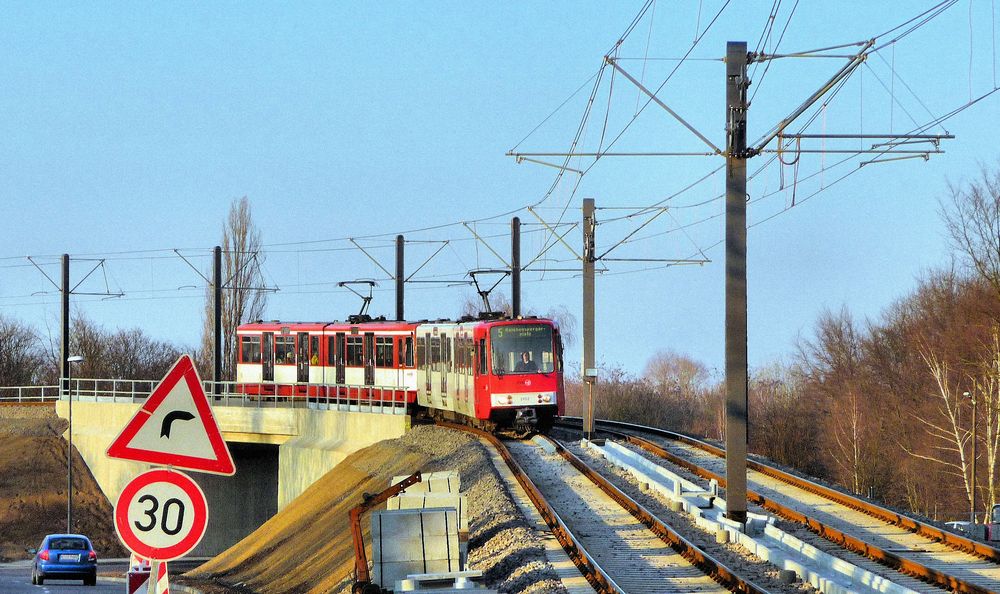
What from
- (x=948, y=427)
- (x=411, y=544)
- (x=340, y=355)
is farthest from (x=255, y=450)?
(x=411, y=544)

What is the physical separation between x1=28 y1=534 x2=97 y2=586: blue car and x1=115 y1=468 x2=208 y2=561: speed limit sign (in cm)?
2871

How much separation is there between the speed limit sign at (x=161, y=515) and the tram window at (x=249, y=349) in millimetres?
42710

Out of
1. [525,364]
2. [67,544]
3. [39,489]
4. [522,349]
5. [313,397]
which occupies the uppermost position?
[522,349]

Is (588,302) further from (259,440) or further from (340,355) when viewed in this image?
(259,440)

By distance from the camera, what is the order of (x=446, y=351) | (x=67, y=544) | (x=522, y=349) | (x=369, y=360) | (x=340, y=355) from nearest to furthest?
(x=522, y=349) < (x=67, y=544) < (x=446, y=351) < (x=369, y=360) < (x=340, y=355)

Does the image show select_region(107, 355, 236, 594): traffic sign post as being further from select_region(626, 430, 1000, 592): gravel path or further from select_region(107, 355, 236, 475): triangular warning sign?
select_region(626, 430, 1000, 592): gravel path

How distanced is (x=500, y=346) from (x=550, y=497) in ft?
36.4

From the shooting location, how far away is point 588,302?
33406mm

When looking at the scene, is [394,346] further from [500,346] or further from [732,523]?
[732,523]

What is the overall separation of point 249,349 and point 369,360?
7937mm

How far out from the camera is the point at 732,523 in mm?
19156

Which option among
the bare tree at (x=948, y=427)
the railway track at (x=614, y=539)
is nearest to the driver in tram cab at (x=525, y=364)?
the railway track at (x=614, y=539)

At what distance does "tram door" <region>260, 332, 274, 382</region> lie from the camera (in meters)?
50.4

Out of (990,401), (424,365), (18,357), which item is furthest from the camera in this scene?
(18,357)
